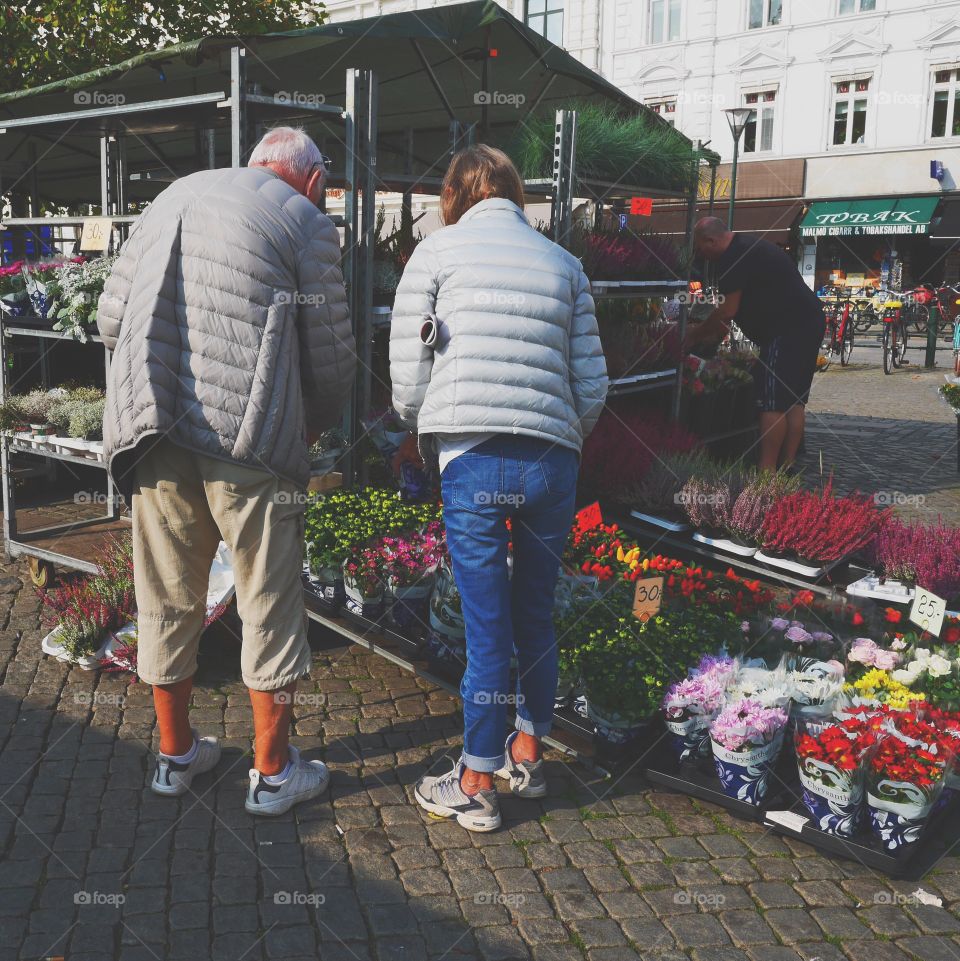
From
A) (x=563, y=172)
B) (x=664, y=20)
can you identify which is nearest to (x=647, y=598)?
(x=563, y=172)

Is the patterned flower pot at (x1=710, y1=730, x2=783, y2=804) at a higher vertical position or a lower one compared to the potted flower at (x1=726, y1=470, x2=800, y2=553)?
lower

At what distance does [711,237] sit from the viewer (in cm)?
654

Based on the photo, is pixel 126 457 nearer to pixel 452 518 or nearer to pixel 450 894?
pixel 452 518

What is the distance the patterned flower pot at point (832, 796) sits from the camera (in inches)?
115

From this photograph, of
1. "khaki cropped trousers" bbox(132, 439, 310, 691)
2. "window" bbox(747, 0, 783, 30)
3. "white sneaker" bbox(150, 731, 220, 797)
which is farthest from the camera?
"window" bbox(747, 0, 783, 30)

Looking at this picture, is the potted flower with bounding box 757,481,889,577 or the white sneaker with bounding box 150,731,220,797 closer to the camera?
the white sneaker with bounding box 150,731,220,797

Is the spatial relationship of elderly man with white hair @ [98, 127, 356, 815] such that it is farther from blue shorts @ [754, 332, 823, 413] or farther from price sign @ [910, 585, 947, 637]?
blue shorts @ [754, 332, 823, 413]

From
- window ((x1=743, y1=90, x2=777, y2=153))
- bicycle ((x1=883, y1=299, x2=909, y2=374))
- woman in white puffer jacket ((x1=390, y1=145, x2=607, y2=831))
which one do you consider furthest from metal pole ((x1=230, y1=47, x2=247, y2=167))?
window ((x1=743, y1=90, x2=777, y2=153))

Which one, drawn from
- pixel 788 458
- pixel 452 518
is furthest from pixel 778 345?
pixel 452 518

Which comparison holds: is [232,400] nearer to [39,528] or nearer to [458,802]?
[458,802]

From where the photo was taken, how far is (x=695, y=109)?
1088 inches

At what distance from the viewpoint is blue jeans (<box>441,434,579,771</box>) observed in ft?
9.28

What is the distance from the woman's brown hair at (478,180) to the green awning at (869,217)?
24732mm

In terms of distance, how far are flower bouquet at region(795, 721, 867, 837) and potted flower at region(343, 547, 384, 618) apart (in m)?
1.79
